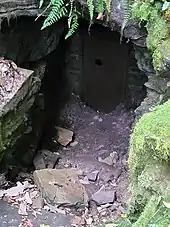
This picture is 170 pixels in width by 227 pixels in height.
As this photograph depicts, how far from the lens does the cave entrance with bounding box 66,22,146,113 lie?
590 centimetres

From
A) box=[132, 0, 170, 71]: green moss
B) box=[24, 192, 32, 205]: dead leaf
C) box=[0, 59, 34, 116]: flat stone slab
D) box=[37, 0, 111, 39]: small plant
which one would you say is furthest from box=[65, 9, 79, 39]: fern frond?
box=[24, 192, 32, 205]: dead leaf

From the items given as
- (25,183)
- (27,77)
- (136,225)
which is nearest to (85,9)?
(27,77)

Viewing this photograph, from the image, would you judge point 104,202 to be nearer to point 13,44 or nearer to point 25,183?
point 25,183

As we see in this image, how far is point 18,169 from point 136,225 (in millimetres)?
2800

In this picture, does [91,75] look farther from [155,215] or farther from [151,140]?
[155,215]

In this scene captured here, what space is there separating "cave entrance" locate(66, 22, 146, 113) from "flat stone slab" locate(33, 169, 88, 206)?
5.84ft

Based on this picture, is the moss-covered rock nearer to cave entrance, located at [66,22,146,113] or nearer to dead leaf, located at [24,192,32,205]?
dead leaf, located at [24,192,32,205]

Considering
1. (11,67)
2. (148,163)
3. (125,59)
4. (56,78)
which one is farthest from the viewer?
(56,78)

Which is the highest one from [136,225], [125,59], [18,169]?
[136,225]

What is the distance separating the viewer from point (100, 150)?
547cm

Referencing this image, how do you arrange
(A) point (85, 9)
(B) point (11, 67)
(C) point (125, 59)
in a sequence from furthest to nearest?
1. (C) point (125, 59)
2. (B) point (11, 67)
3. (A) point (85, 9)

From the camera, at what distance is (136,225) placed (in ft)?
7.18

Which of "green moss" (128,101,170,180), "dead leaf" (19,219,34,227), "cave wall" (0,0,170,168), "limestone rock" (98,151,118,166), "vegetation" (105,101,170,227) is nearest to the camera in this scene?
"vegetation" (105,101,170,227)

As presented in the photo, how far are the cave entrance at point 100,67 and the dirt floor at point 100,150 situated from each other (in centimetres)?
15
